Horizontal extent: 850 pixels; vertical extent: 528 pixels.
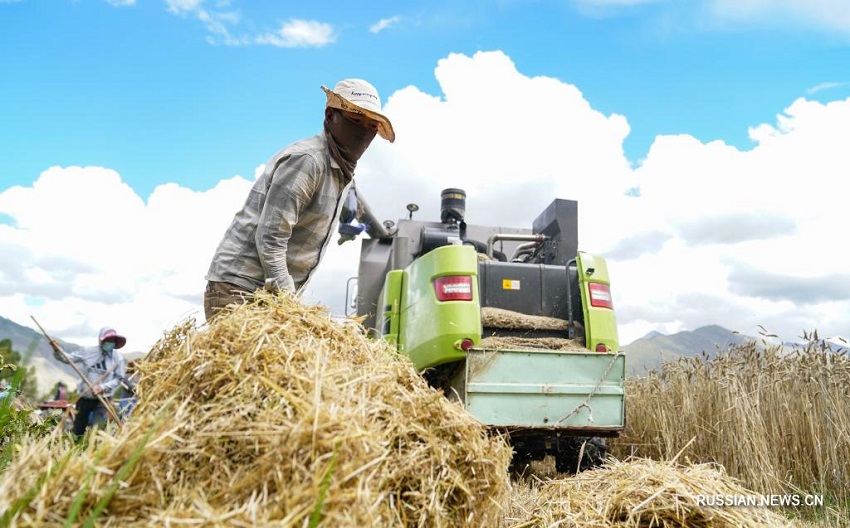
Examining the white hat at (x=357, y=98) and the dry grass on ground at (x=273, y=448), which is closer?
the dry grass on ground at (x=273, y=448)

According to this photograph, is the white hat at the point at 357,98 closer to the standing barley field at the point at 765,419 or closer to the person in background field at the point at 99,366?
the standing barley field at the point at 765,419

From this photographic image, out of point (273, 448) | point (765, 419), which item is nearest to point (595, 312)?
point (765, 419)

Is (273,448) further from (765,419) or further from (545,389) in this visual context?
(765,419)

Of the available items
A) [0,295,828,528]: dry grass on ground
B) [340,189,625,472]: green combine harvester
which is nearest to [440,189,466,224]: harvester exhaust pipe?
[340,189,625,472]: green combine harvester

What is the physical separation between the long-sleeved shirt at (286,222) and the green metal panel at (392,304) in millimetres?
1790

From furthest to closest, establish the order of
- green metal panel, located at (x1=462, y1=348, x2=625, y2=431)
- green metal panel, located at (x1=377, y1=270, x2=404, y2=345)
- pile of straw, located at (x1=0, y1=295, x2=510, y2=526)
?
green metal panel, located at (x1=377, y1=270, x2=404, y2=345) < green metal panel, located at (x1=462, y1=348, x2=625, y2=431) < pile of straw, located at (x1=0, y1=295, x2=510, y2=526)

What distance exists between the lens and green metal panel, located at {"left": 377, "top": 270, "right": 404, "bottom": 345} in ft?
16.9

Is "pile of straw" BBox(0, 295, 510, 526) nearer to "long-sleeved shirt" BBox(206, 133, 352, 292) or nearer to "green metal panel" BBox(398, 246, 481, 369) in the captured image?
"long-sleeved shirt" BBox(206, 133, 352, 292)

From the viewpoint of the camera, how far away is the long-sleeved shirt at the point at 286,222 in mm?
3000

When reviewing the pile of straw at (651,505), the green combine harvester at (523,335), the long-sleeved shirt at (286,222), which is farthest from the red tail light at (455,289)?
the pile of straw at (651,505)

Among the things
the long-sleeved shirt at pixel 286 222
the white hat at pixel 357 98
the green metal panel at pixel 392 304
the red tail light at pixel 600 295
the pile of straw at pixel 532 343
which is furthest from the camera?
the green metal panel at pixel 392 304

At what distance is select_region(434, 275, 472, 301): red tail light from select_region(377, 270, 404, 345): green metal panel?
79 centimetres

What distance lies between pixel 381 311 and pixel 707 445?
3.35 metres

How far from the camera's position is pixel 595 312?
478 centimetres
